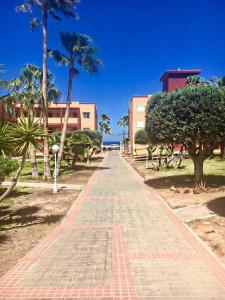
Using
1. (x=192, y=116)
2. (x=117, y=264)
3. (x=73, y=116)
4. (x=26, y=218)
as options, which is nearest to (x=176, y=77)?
(x=73, y=116)

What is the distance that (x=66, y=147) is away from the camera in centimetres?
2931

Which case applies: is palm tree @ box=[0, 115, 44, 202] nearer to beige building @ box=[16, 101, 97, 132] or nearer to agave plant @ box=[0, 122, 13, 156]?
agave plant @ box=[0, 122, 13, 156]

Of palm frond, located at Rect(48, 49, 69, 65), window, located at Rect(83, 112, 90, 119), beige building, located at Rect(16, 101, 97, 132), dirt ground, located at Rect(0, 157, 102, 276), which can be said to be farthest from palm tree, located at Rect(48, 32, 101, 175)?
window, located at Rect(83, 112, 90, 119)

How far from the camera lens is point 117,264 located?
21.5ft

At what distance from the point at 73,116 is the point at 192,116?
5356 centimetres

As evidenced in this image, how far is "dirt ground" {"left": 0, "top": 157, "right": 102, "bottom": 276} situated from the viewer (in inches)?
299

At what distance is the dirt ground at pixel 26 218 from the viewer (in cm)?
759

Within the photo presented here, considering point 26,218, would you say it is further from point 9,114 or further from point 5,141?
point 9,114

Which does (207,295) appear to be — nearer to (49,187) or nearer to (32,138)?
(32,138)

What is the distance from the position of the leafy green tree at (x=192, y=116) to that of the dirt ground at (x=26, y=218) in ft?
18.2

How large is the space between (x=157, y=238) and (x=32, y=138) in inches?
170

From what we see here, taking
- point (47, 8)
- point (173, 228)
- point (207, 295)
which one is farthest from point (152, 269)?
point (47, 8)

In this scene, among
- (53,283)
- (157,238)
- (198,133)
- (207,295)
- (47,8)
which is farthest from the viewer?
(47,8)

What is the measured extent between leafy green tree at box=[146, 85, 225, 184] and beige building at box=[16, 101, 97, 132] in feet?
125
